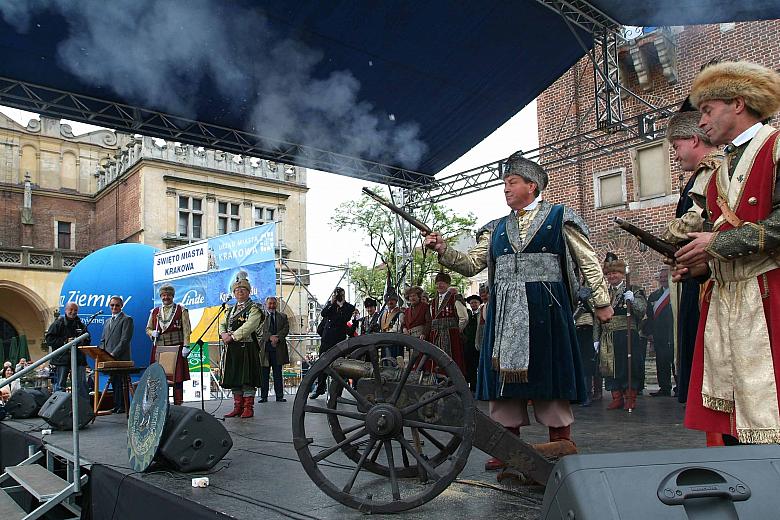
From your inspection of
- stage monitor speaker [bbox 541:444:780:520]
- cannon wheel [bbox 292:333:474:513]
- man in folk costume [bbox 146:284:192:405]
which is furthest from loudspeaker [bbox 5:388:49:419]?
stage monitor speaker [bbox 541:444:780:520]

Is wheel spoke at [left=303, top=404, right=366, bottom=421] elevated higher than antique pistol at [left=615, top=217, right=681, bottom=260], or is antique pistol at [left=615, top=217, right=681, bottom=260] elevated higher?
antique pistol at [left=615, top=217, right=681, bottom=260]

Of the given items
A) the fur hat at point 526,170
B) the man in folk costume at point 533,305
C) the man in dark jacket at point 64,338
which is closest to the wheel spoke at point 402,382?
the man in folk costume at point 533,305

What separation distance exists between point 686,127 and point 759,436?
1523mm

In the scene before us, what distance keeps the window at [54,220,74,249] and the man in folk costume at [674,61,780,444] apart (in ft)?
127

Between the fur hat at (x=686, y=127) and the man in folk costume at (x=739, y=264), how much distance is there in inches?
20.9

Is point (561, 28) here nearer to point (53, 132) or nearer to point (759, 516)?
point (759, 516)

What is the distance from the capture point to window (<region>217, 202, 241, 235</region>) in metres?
31.5

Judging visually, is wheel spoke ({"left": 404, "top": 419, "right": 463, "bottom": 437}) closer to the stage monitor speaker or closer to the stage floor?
the stage floor

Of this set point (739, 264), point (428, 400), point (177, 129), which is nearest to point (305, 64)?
point (177, 129)

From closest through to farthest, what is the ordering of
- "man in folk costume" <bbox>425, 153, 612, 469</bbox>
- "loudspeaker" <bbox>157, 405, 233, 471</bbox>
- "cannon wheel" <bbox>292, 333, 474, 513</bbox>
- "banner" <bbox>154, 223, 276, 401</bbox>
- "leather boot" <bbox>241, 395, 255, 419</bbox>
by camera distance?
1. "cannon wheel" <bbox>292, 333, 474, 513</bbox>
2. "man in folk costume" <bbox>425, 153, 612, 469</bbox>
3. "loudspeaker" <bbox>157, 405, 233, 471</bbox>
4. "leather boot" <bbox>241, 395, 255, 419</bbox>
5. "banner" <bbox>154, 223, 276, 401</bbox>

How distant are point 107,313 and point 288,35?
9.68m

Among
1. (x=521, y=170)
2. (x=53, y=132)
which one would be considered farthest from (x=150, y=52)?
(x=53, y=132)

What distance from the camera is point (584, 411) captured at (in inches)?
283

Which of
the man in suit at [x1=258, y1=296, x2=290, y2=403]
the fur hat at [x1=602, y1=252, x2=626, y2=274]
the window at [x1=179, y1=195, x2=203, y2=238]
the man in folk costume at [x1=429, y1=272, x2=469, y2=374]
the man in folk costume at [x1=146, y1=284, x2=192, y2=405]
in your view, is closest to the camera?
the fur hat at [x1=602, y1=252, x2=626, y2=274]
